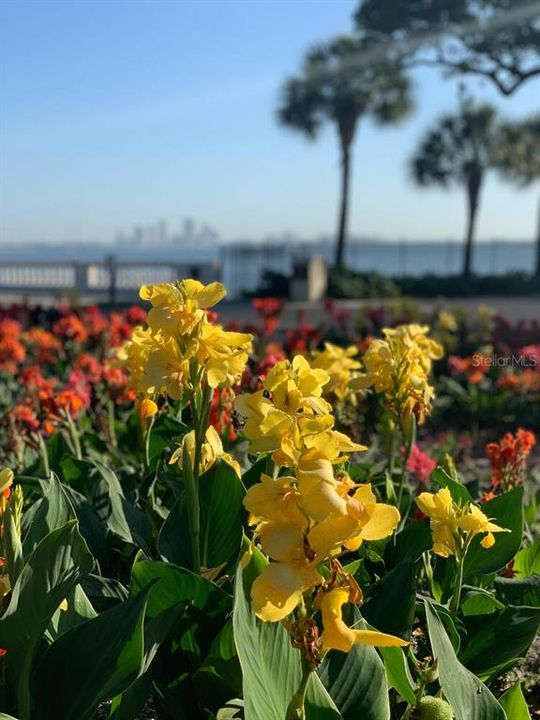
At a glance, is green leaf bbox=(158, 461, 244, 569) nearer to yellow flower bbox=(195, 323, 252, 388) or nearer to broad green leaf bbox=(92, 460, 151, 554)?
broad green leaf bbox=(92, 460, 151, 554)

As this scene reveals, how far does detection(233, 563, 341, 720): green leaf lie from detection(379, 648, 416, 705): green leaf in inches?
10.6

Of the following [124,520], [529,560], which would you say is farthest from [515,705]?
[124,520]

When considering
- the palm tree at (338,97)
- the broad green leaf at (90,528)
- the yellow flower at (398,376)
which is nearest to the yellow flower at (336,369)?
the yellow flower at (398,376)

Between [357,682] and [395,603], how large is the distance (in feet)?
0.92

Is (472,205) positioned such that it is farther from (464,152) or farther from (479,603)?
(479,603)

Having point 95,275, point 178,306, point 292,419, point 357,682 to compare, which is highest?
point 178,306

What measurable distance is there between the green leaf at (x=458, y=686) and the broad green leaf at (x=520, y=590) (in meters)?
0.78

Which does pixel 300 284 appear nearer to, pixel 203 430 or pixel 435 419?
pixel 435 419

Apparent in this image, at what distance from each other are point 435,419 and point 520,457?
4.12m

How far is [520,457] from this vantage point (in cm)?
307

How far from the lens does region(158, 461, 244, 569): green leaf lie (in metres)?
2.27

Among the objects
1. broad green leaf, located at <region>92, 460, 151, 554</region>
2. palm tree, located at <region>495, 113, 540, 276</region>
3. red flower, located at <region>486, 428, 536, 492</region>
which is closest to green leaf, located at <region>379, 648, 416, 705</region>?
broad green leaf, located at <region>92, 460, 151, 554</region>

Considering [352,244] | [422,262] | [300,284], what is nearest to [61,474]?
[300,284]

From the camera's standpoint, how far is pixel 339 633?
4.27 ft
